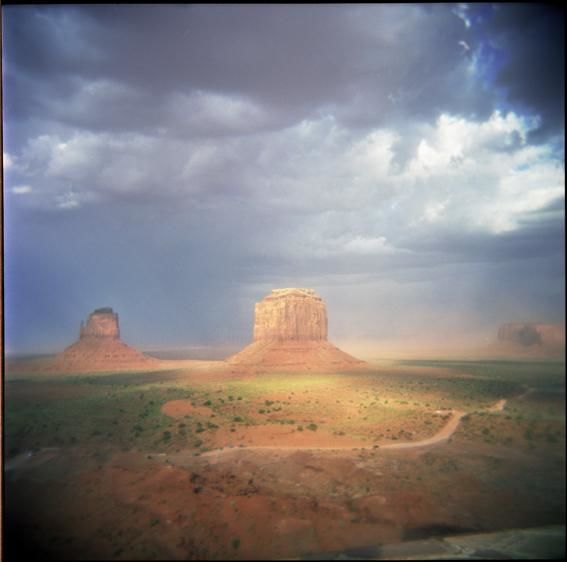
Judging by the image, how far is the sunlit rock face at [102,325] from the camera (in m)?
12.8

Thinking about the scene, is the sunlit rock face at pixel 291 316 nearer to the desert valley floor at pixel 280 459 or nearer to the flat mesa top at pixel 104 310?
the desert valley floor at pixel 280 459

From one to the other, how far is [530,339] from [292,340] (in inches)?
280

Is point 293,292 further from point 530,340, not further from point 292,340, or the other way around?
point 530,340

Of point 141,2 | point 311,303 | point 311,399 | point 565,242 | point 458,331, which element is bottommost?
point 311,399

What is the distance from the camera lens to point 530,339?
12.3 meters

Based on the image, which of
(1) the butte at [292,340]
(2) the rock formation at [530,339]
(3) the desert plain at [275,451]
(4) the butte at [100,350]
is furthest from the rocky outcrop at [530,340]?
(4) the butte at [100,350]

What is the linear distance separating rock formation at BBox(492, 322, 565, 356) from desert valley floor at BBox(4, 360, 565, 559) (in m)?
0.47

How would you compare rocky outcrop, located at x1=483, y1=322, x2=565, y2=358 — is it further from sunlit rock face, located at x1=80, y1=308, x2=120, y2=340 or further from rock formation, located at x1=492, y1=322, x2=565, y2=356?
sunlit rock face, located at x1=80, y1=308, x2=120, y2=340

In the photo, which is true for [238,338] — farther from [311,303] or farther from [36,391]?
[36,391]

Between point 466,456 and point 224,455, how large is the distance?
5.84 m

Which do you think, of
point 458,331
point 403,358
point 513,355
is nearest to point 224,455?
point 403,358

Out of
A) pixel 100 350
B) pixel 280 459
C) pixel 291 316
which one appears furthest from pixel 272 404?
pixel 100 350

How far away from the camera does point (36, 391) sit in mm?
12766

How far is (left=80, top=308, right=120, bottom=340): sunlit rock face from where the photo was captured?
12766 mm
